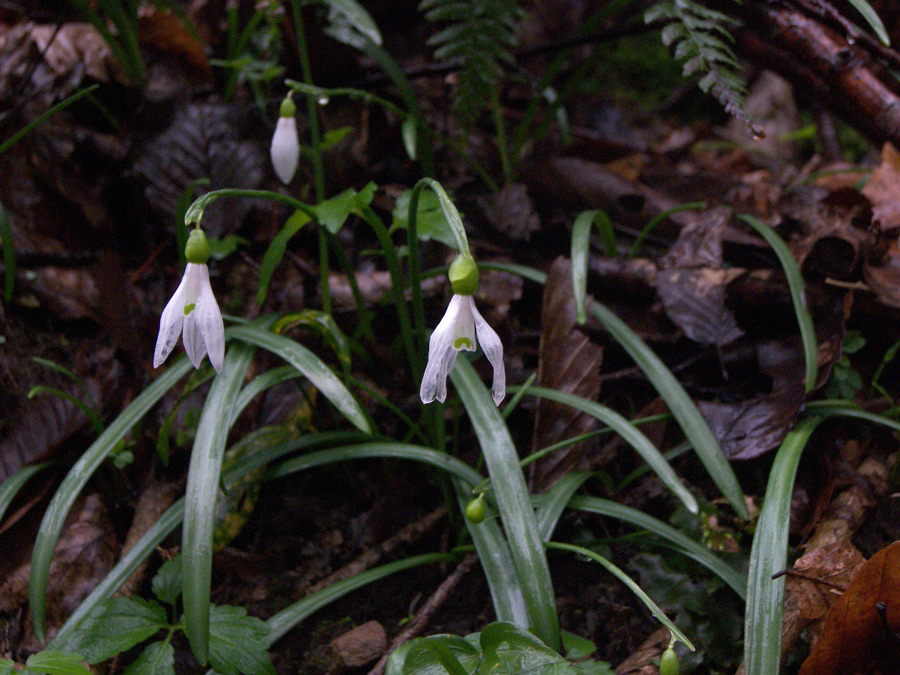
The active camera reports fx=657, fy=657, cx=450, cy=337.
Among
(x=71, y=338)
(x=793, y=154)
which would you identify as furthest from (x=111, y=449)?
(x=793, y=154)

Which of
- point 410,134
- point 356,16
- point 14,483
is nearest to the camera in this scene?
point 14,483

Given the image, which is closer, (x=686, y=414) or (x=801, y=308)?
(x=686, y=414)

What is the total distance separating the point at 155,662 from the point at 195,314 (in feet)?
2.45

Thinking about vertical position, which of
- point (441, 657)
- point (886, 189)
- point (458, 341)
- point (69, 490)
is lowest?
point (69, 490)

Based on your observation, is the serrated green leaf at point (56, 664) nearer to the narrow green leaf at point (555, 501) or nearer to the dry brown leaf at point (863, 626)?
the narrow green leaf at point (555, 501)

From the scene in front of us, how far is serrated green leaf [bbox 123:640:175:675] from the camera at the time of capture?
1386mm

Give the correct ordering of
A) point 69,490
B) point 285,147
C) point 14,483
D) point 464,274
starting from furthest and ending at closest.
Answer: point 285,147
point 14,483
point 69,490
point 464,274

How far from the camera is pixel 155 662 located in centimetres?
140

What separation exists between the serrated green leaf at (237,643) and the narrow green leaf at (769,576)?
1009 millimetres

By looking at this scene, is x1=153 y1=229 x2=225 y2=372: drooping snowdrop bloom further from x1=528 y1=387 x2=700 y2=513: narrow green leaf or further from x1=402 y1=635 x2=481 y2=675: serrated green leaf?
x1=528 y1=387 x2=700 y2=513: narrow green leaf

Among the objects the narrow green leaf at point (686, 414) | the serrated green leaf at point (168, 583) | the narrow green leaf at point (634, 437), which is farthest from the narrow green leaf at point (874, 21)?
the serrated green leaf at point (168, 583)

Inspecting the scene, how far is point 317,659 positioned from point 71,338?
1.54 m

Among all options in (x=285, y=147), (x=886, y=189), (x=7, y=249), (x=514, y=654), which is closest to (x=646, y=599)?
(x=514, y=654)

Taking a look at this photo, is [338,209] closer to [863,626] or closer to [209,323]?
[209,323]
